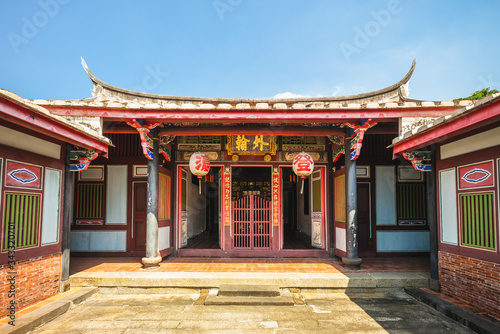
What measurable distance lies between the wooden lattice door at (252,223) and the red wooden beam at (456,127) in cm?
387

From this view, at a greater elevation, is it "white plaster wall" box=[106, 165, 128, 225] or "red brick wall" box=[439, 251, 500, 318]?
"white plaster wall" box=[106, 165, 128, 225]

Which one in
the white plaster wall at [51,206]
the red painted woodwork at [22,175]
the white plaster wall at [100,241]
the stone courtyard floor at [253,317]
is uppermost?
the red painted woodwork at [22,175]

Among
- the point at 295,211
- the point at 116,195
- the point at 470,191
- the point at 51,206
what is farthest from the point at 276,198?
the point at 295,211

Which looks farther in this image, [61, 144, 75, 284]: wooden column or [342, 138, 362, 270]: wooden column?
[342, 138, 362, 270]: wooden column

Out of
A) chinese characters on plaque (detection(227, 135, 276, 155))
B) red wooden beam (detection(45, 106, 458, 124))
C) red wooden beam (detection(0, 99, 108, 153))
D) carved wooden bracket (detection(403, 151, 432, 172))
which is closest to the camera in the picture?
red wooden beam (detection(0, 99, 108, 153))

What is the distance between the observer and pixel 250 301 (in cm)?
531

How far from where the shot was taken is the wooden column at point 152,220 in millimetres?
6766

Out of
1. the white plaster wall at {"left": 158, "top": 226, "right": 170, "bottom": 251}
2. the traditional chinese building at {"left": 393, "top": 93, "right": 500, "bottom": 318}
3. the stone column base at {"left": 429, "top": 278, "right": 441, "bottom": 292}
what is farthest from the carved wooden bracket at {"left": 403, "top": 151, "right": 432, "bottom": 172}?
the white plaster wall at {"left": 158, "top": 226, "right": 170, "bottom": 251}

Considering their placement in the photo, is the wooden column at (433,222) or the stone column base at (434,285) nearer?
the stone column base at (434,285)

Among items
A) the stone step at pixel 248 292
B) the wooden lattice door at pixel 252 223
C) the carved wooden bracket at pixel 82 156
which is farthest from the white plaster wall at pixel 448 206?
the carved wooden bracket at pixel 82 156

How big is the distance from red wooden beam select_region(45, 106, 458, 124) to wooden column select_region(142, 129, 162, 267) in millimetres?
1193

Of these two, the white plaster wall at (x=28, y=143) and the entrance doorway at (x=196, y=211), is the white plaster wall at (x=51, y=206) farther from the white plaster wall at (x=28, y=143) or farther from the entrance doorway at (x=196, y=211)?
the entrance doorway at (x=196, y=211)

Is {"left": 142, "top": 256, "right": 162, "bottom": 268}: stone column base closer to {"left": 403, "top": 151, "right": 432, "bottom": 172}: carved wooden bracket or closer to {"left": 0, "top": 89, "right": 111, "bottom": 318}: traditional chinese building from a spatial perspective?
{"left": 0, "top": 89, "right": 111, "bottom": 318}: traditional chinese building

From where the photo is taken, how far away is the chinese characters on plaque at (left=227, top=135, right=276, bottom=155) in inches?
323
